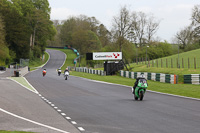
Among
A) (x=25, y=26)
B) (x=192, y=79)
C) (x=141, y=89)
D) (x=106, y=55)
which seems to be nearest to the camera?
(x=141, y=89)

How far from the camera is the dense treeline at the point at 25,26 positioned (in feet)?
277

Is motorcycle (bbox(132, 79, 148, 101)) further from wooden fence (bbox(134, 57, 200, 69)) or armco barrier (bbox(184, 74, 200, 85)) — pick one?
wooden fence (bbox(134, 57, 200, 69))

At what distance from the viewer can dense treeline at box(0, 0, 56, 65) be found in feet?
277

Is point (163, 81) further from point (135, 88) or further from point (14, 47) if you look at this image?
point (14, 47)

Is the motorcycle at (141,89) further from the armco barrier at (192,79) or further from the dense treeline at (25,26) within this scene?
the dense treeline at (25,26)

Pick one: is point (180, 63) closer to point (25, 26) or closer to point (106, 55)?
point (106, 55)

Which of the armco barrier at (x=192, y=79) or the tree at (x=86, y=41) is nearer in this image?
the armco barrier at (x=192, y=79)

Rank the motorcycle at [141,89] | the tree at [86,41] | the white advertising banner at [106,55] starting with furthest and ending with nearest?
1. the tree at [86,41]
2. the white advertising banner at [106,55]
3. the motorcycle at [141,89]

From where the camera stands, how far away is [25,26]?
8762 centimetres

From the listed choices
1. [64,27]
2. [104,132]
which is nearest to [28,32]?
[64,27]

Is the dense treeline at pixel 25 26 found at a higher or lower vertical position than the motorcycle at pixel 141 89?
higher

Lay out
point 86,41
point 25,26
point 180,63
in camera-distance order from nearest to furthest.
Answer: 1. point 180,63
2. point 25,26
3. point 86,41

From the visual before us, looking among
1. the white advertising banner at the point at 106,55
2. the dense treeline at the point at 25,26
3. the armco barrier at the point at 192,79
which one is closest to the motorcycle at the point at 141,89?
the armco barrier at the point at 192,79

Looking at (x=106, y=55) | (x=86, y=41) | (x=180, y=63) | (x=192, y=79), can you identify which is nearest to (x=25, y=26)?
(x=86, y=41)
